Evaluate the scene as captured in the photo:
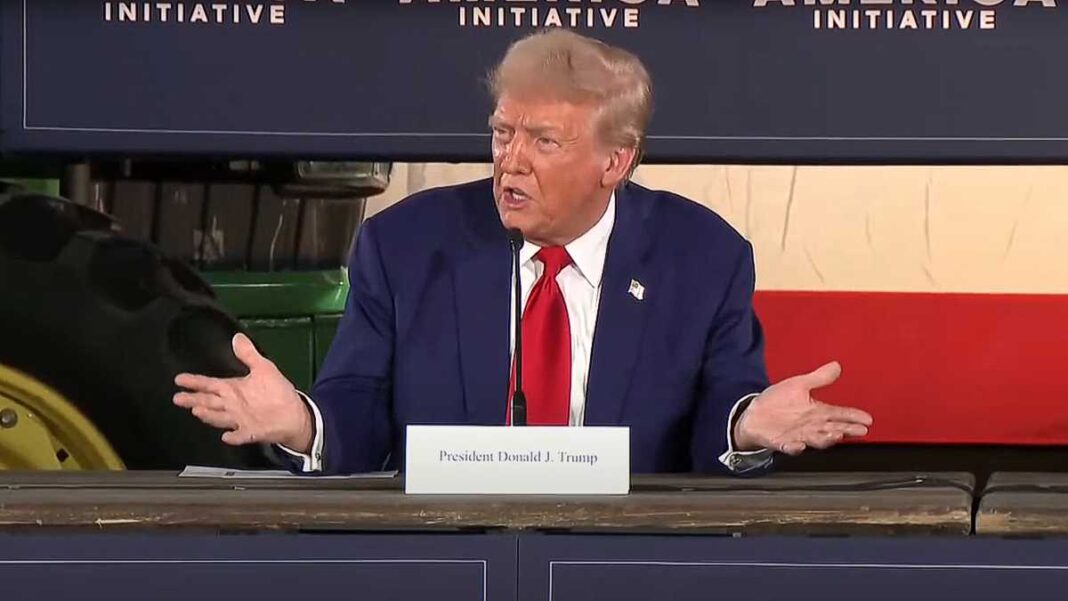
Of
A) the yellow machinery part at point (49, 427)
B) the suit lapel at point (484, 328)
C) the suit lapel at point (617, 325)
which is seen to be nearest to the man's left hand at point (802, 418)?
the suit lapel at point (617, 325)

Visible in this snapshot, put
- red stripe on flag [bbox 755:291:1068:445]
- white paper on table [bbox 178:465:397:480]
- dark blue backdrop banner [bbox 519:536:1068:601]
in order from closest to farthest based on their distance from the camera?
dark blue backdrop banner [bbox 519:536:1068:601] < white paper on table [bbox 178:465:397:480] < red stripe on flag [bbox 755:291:1068:445]

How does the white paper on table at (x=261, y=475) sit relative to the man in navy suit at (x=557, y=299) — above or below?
below

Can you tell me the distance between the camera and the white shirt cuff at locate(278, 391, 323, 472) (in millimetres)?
2146

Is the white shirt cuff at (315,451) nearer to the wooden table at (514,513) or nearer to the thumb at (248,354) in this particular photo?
the thumb at (248,354)

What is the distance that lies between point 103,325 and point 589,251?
2.37 feet

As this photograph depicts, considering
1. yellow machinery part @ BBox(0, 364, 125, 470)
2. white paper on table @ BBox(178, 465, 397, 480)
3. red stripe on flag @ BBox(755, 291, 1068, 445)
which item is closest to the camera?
white paper on table @ BBox(178, 465, 397, 480)

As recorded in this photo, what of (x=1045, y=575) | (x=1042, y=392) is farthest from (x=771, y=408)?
(x=1042, y=392)

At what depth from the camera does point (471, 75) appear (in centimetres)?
267

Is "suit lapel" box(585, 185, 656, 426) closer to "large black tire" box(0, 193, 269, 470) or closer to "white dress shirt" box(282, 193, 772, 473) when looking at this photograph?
"white dress shirt" box(282, 193, 772, 473)

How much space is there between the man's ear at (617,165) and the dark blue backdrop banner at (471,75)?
292mm

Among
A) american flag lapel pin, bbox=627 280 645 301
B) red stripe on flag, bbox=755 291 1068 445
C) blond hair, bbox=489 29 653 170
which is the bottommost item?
red stripe on flag, bbox=755 291 1068 445

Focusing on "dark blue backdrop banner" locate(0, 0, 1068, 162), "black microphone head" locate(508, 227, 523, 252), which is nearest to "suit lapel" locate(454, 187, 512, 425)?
"black microphone head" locate(508, 227, 523, 252)

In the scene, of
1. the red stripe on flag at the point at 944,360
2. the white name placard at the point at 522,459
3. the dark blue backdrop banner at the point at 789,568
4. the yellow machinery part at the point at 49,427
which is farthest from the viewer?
the red stripe on flag at the point at 944,360

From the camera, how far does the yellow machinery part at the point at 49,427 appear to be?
8.46ft
